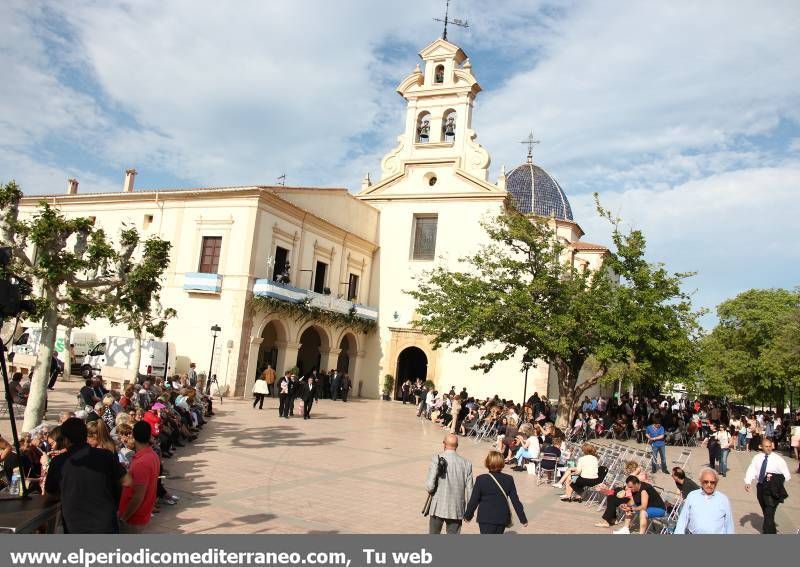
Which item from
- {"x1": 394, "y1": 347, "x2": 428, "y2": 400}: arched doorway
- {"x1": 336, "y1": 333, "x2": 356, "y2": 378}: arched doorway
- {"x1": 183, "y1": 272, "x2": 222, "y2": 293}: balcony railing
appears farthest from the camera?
{"x1": 394, "y1": 347, "x2": 428, "y2": 400}: arched doorway

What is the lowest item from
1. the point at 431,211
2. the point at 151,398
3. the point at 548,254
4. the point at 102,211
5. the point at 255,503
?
the point at 255,503

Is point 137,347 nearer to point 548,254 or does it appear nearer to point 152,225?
point 152,225

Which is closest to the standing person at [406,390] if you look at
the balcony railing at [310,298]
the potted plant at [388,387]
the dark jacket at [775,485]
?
the potted plant at [388,387]

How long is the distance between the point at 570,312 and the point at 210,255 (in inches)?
582

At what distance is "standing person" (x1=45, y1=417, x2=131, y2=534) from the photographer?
4.77m

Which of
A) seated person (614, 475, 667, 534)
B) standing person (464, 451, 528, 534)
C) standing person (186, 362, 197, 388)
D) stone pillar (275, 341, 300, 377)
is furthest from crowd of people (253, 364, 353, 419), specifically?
standing person (464, 451, 528, 534)

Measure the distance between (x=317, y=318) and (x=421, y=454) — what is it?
576 inches

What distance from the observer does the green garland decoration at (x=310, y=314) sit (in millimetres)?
26516

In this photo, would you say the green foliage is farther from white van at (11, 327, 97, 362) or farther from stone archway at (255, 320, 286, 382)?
white van at (11, 327, 97, 362)

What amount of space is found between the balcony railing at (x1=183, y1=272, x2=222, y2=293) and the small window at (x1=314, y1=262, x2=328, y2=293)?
529 cm

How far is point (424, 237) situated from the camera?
113ft

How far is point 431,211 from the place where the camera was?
3416 cm

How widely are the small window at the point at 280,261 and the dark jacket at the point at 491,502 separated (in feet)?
73.8
